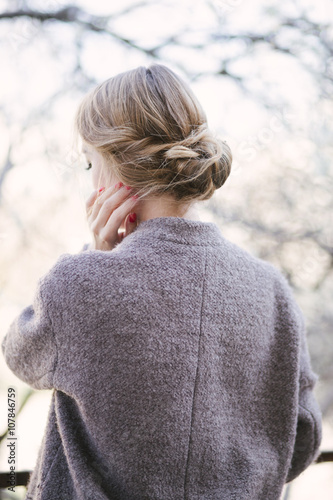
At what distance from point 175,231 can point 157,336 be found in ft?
0.61

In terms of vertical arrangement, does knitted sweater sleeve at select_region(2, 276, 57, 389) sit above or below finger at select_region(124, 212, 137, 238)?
below

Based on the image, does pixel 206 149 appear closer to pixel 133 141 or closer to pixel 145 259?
pixel 133 141

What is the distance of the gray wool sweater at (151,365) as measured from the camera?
2.19ft

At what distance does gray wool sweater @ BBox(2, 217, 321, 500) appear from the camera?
667 millimetres

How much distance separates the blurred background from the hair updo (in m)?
0.96

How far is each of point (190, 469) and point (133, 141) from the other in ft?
1.89

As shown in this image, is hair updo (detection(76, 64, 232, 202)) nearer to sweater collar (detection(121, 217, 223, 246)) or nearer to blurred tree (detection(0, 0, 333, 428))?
sweater collar (detection(121, 217, 223, 246))

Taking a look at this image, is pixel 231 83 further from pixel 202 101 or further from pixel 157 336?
pixel 157 336

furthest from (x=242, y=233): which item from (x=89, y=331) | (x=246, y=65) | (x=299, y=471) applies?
(x=89, y=331)

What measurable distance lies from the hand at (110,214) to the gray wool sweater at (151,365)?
0.06 metres

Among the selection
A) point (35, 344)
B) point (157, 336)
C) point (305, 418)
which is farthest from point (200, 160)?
point (305, 418)

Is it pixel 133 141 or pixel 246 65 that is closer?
pixel 133 141

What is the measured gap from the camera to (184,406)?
705 millimetres

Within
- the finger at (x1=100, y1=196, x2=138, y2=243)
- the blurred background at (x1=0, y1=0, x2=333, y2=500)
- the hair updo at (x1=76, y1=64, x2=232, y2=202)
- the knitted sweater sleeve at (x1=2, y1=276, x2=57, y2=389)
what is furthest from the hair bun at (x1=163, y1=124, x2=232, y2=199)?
the blurred background at (x1=0, y1=0, x2=333, y2=500)
